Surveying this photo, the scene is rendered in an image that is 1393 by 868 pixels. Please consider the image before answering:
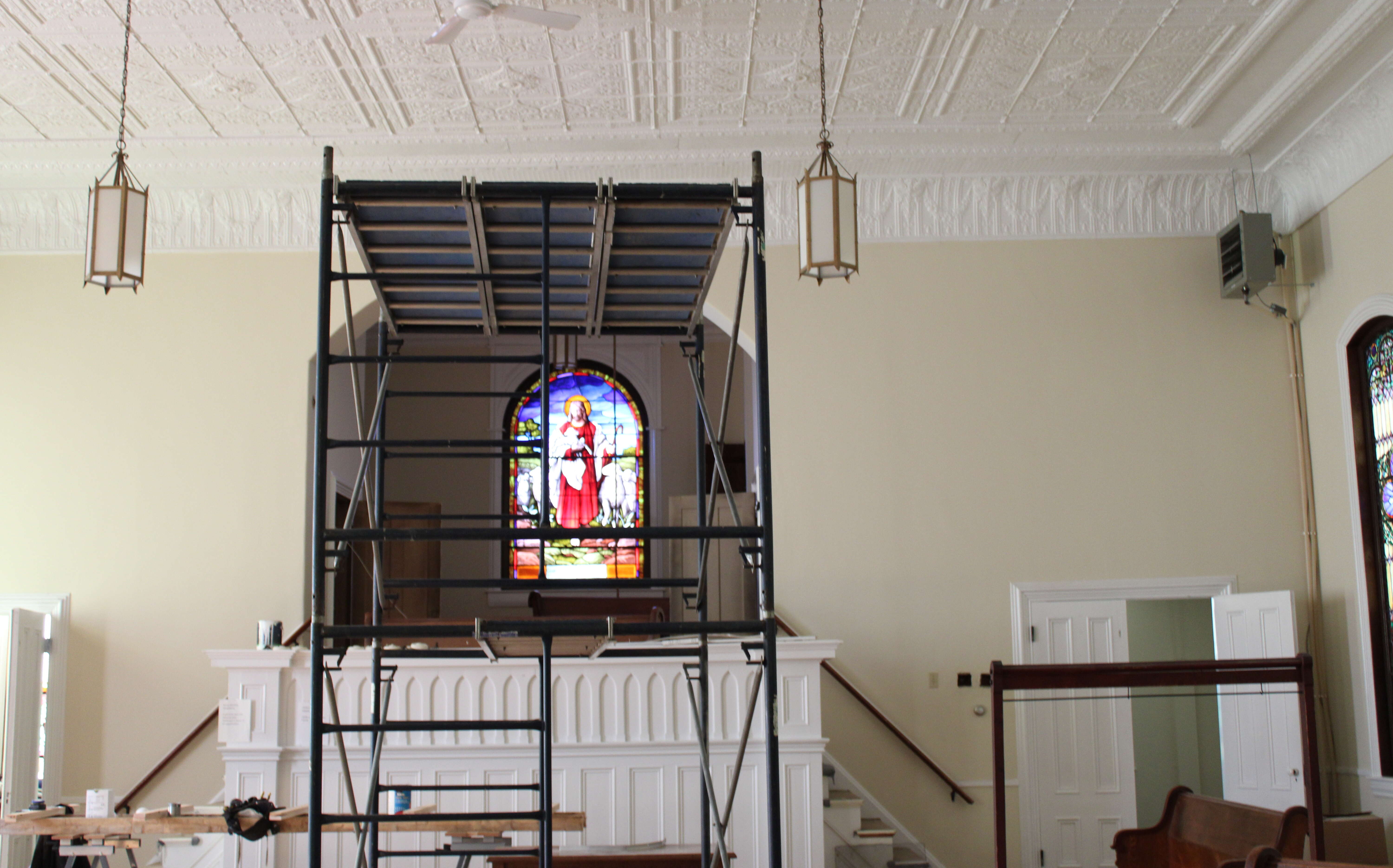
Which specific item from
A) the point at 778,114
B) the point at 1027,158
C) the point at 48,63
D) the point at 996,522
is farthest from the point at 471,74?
the point at 996,522

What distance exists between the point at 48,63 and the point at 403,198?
5477 millimetres

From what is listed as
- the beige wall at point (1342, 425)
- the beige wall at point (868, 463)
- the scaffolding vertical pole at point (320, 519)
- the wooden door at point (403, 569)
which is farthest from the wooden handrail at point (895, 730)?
the scaffolding vertical pole at point (320, 519)

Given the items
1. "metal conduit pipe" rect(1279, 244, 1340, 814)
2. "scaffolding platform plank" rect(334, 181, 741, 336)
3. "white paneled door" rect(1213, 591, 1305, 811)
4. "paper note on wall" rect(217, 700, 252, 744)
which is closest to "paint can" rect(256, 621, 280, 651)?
"paper note on wall" rect(217, 700, 252, 744)

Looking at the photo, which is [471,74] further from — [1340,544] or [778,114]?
[1340,544]

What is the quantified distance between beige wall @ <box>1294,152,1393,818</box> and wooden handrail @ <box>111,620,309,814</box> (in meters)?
7.84

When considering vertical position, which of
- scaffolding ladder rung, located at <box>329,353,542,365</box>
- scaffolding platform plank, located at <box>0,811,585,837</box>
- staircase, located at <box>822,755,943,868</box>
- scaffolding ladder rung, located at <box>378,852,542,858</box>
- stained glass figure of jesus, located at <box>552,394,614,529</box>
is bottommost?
staircase, located at <box>822,755,943,868</box>

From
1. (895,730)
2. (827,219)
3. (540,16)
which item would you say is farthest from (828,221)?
(895,730)

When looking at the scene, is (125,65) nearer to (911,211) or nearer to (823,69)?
(823,69)

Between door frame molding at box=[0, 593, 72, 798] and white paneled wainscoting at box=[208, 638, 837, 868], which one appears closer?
white paneled wainscoting at box=[208, 638, 837, 868]

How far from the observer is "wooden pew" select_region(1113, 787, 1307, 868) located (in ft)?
21.6

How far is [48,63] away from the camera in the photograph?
8023 mm

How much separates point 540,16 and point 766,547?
3.41 metres

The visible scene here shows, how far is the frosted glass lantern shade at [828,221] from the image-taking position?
6.30 meters

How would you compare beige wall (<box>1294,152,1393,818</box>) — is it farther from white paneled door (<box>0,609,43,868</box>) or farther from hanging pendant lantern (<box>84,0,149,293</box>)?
white paneled door (<box>0,609,43,868</box>)
